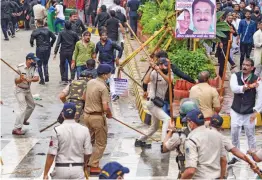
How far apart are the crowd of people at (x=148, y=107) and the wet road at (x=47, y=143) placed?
298mm

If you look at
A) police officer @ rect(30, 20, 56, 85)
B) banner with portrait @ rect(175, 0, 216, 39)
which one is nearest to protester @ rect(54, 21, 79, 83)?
police officer @ rect(30, 20, 56, 85)

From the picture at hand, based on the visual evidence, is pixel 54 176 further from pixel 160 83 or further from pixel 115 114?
pixel 115 114

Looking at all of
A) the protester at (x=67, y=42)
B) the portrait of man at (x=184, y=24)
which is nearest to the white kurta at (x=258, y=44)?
the portrait of man at (x=184, y=24)

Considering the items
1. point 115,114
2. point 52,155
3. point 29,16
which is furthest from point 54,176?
point 29,16

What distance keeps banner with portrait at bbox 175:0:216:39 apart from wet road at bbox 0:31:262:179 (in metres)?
2.05

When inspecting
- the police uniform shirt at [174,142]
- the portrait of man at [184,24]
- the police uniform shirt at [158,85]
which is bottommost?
the police uniform shirt at [158,85]

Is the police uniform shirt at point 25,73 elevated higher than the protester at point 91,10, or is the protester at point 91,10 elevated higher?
the police uniform shirt at point 25,73

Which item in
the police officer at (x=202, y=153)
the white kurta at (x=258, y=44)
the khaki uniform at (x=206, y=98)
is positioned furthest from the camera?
the white kurta at (x=258, y=44)

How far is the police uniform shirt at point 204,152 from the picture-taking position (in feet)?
30.4

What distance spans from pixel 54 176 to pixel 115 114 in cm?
773

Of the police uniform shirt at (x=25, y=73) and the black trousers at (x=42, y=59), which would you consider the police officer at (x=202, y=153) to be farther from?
the black trousers at (x=42, y=59)

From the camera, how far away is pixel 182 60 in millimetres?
18125

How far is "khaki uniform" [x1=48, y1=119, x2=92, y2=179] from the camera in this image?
10102mm

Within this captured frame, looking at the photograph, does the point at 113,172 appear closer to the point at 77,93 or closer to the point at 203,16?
the point at 77,93
